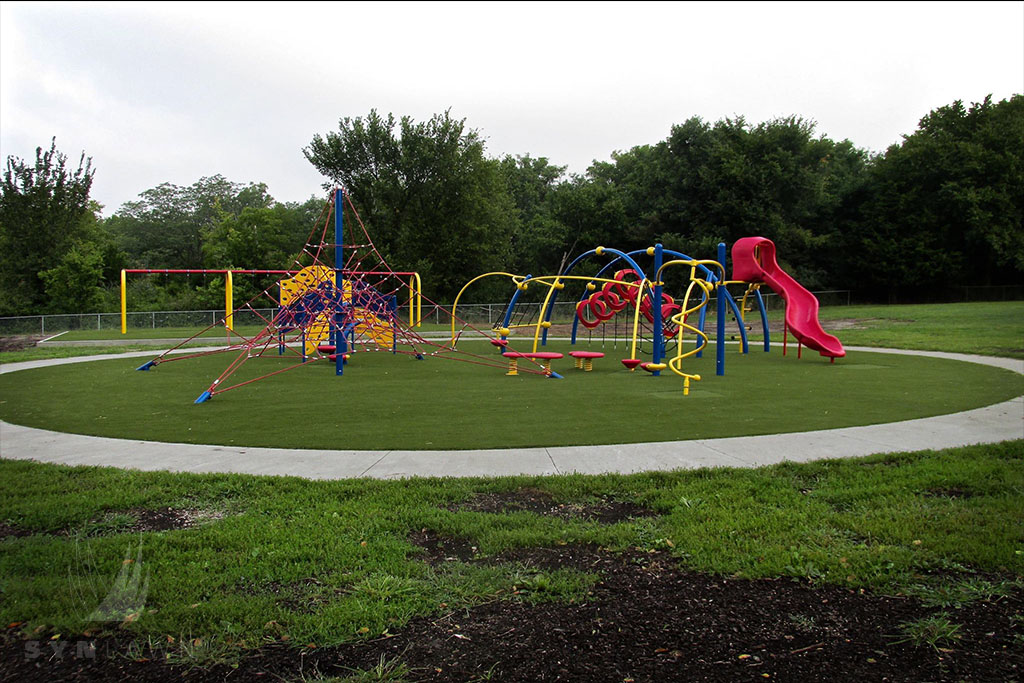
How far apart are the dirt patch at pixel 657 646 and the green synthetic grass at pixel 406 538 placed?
0.13 m

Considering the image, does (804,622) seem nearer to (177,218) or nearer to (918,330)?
(918,330)

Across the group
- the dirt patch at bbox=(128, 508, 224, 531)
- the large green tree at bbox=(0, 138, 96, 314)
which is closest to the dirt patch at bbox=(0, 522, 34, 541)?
the dirt patch at bbox=(128, 508, 224, 531)

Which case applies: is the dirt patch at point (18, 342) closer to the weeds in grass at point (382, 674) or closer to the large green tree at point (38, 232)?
the large green tree at point (38, 232)

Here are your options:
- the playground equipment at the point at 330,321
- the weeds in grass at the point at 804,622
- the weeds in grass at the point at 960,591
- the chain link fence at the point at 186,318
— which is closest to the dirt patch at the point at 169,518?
the weeds in grass at the point at 804,622

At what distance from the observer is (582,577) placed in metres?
3.84

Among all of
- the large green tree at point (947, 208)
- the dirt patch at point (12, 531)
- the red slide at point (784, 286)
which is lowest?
the dirt patch at point (12, 531)

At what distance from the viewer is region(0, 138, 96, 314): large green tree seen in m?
35.0

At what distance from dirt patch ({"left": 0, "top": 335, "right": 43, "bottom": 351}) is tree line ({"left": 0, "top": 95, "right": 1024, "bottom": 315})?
9.93 meters

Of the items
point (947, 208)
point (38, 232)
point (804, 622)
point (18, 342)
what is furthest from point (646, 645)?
point (947, 208)

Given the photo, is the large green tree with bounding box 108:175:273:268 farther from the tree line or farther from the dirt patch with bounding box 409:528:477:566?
the dirt patch with bounding box 409:528:477:566

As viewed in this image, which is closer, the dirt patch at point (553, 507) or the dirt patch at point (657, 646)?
the dirt patch at point (657, 646)

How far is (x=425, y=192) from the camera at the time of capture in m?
44.1

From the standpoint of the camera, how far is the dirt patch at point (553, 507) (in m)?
4.92

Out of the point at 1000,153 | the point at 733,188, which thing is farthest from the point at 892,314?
the point at 1000,153
